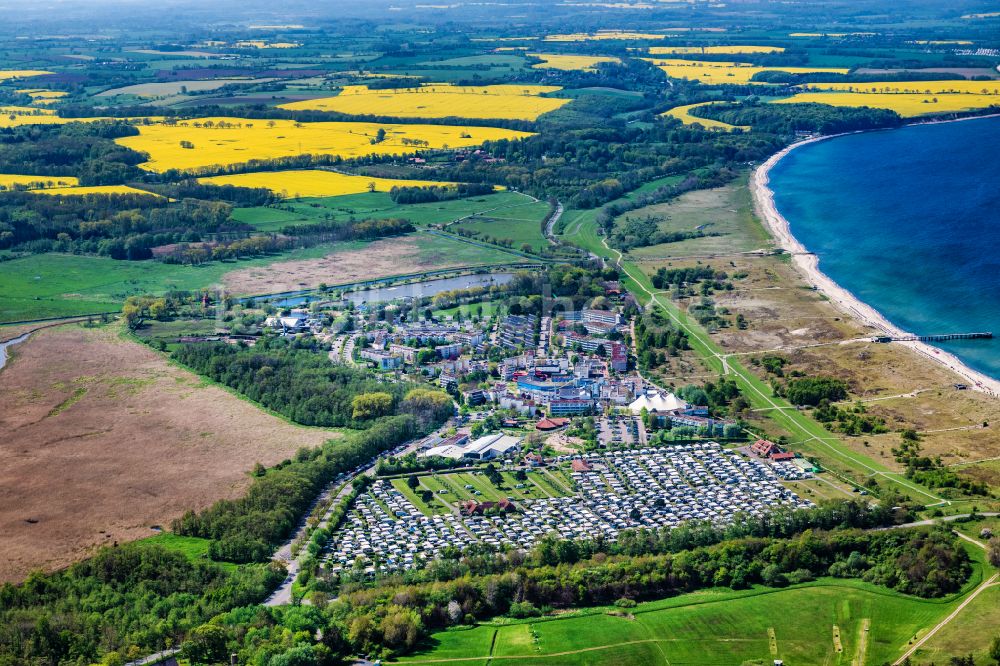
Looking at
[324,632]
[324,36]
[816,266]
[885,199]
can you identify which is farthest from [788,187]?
[324,36]

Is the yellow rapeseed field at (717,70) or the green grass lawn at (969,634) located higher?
the yellow rapeseed field at (717,70)

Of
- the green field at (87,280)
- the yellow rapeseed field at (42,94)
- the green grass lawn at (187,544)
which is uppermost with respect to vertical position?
the yellow rapeseed field at (42,94)

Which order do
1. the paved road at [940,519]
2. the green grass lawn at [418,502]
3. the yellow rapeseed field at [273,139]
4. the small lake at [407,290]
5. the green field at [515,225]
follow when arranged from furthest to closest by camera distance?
the yellow rapeseed field at [273,139] → the green field at [515,225] → the small lake at [407,290] → the green grass lawn at [418,502] → the paved road at [940,519]

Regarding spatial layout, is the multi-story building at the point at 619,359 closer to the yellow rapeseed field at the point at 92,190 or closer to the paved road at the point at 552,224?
the paved road at the point at 552,224

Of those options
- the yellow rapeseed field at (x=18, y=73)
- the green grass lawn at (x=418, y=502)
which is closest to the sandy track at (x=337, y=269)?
the green grass lawn at (x=418, y=502)

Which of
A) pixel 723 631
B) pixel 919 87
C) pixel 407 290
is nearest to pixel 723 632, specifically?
pixel 723 631

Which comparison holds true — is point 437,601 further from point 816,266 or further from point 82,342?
point 816,266

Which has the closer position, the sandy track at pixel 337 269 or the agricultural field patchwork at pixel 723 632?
the agricultural field patchwork at pixel 723 632

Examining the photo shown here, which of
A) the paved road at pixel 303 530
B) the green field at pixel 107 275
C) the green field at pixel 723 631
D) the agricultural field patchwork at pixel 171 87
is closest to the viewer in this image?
the green field at pixel 723 631
